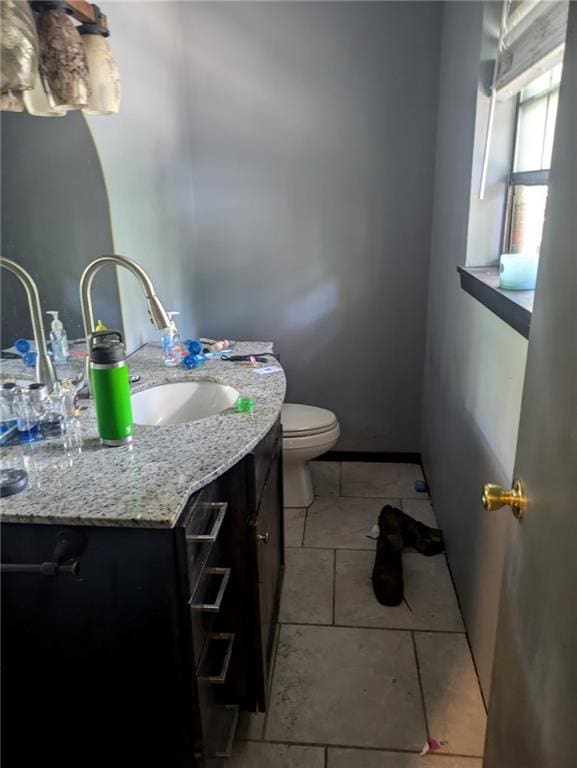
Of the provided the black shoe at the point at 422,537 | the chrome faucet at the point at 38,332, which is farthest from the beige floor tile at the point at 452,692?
the chrome faucet at the point at 38,332

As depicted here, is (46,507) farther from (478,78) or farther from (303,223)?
(303,223)

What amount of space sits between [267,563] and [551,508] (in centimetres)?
95

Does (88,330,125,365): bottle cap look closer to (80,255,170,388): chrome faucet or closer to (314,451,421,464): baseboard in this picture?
(80,255,170,388): chrome faucet

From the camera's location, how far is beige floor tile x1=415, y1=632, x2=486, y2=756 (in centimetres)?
146

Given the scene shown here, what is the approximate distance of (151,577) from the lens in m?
0.94

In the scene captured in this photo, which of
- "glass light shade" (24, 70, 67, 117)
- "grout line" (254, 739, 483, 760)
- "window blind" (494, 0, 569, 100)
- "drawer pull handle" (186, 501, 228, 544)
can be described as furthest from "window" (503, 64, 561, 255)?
"grout line" (254, 739, 483, 760)

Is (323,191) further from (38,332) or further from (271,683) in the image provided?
(271,683)

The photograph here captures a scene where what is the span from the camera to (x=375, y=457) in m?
3.00

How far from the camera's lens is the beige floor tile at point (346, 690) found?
147 centimetres

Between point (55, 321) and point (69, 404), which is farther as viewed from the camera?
point (55, 321)

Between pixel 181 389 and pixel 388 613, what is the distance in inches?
41.1

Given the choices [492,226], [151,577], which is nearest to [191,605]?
[151,577]

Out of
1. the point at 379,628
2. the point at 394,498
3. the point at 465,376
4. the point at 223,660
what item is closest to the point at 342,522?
the point at 394,498

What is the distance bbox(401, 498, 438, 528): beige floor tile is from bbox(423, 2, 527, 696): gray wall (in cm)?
7
